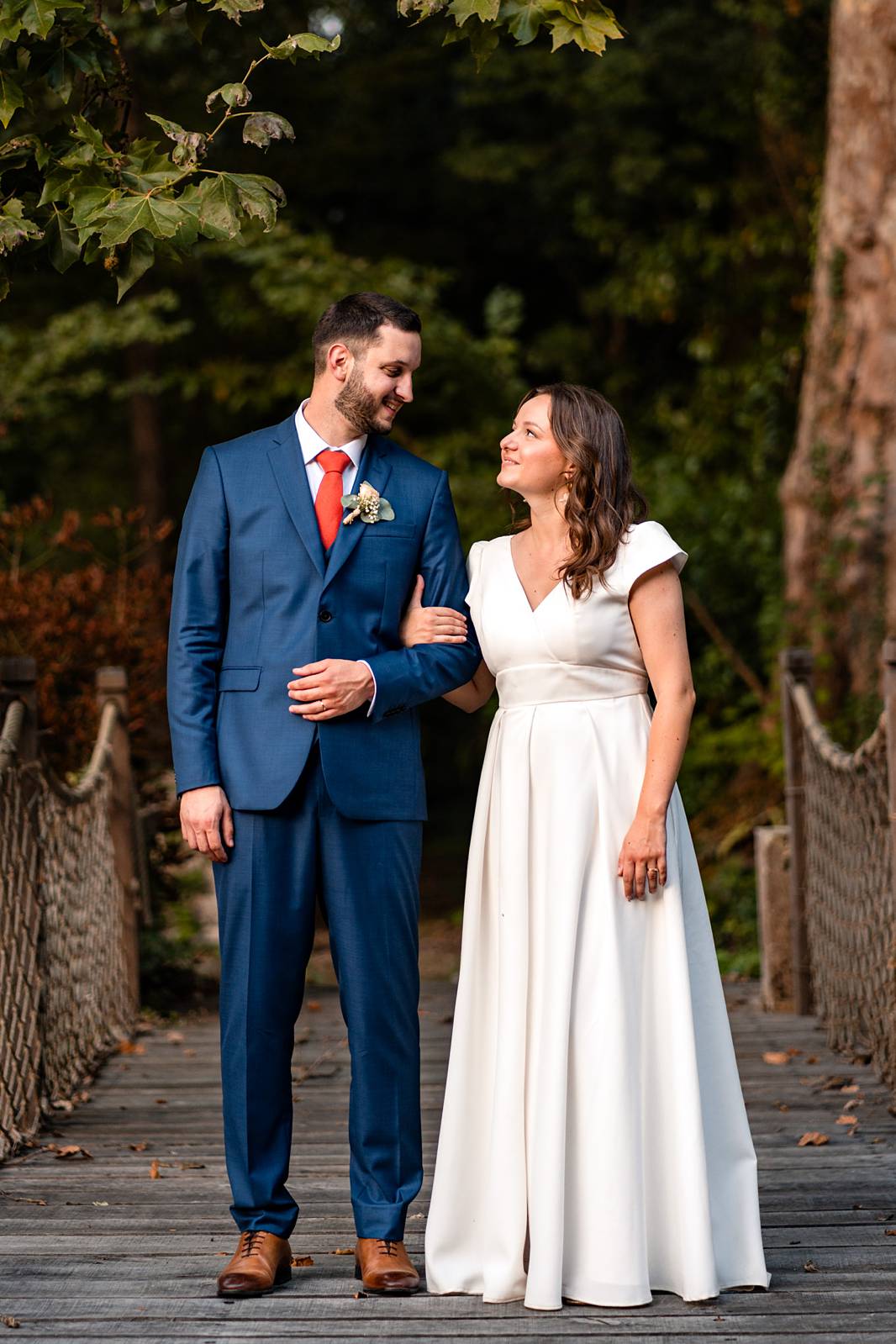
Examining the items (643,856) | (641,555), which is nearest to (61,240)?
(641,555)

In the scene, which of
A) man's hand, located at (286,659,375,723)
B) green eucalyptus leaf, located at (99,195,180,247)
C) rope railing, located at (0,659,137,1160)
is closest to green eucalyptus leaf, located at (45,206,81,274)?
green eucalyptus leaf, located at (99,195,180,247)

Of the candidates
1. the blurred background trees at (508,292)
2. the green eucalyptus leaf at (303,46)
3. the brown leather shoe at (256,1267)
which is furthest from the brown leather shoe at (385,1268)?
the blurred background trees at (508,292)

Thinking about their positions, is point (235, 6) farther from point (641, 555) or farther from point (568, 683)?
point (568, 683)

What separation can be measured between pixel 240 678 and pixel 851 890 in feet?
10.6

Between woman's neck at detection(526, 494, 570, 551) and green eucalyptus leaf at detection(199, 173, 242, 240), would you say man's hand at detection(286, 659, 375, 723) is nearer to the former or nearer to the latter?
woman's neck at detection(526, 494, 570, 551)

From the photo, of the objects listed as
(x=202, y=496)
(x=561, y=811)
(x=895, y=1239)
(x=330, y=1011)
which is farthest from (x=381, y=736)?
(x=330, y=1011)

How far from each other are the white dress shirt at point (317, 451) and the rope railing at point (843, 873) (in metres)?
2.00

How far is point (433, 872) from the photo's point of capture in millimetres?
14883

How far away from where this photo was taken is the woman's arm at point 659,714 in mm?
3307

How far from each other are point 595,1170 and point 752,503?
9.13 meters

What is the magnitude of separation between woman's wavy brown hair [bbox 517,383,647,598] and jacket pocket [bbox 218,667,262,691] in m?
0.69

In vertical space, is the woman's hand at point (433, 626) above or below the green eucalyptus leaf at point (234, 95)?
below

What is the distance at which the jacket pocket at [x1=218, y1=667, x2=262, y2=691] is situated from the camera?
11.2 feet

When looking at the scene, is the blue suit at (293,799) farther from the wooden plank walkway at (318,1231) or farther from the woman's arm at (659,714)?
the woman's arm at (659,714)
